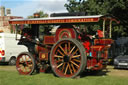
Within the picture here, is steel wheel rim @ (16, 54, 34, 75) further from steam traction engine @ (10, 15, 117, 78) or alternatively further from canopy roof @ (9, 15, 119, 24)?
canopy roof @ (9, 15, 119, 24)

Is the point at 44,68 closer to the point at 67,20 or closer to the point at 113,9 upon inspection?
the point at 67,20

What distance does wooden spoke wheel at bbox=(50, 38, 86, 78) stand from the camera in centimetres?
1112

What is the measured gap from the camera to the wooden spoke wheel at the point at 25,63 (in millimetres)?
12570

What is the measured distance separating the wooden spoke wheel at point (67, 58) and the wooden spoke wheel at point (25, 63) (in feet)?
4.56

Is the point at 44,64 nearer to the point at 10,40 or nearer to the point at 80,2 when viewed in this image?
the point at 10,40

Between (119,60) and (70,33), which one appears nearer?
(70,33)

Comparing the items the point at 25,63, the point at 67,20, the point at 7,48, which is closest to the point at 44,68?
the point at 25,63

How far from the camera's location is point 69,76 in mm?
11250

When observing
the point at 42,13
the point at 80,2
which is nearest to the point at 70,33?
the point at 80,2

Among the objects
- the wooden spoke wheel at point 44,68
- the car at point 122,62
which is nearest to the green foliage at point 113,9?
the car at point 122,62

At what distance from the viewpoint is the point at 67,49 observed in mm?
11703

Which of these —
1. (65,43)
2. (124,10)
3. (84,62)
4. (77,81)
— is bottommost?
(77,81)

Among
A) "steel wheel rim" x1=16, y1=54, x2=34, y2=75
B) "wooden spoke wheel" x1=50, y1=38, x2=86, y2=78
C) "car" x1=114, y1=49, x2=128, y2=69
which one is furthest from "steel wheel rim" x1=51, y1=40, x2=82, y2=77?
"car" x1=114, y1=49, x2=128, y2=69

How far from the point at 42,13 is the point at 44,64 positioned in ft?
112
